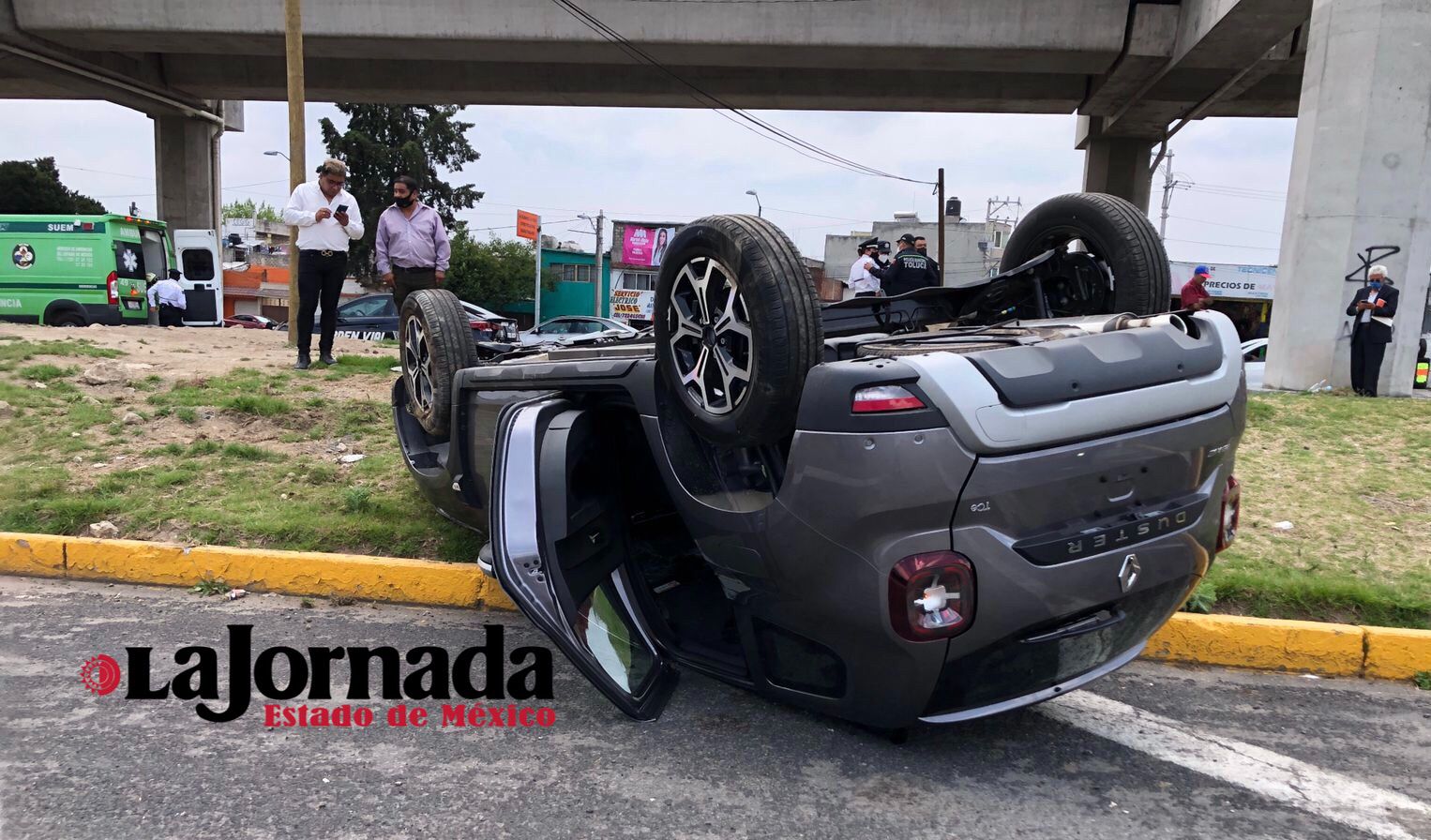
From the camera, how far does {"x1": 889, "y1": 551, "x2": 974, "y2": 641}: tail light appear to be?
2145 millimetres

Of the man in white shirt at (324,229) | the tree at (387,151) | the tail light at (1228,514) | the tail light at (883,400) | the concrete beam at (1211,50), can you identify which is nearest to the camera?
the tail light at (883,400)

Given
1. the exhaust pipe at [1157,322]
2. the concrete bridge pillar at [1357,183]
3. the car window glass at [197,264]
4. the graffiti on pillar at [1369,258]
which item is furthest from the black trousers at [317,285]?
the car window glass at [197,264]

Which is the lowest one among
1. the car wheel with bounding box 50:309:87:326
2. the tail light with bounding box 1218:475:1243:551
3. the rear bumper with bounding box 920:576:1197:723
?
the car wheel with bounding box 50:309:87:326

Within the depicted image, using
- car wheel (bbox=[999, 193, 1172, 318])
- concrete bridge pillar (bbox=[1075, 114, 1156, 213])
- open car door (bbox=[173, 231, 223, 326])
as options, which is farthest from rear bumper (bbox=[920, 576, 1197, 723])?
concrete bridge pillar (bbox=[1075, 114, 1156, 213])

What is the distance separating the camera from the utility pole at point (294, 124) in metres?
9.10

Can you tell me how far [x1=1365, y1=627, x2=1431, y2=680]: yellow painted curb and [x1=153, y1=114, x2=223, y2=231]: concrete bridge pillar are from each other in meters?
25.8

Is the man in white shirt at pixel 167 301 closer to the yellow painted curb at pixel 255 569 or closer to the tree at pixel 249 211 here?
the yellow painted curb at pixel 255 569

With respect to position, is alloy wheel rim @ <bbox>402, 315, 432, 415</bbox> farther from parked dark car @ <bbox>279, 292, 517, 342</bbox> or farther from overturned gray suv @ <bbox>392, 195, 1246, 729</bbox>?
parked dark car @ <bbox>279, 292, 517, 342</bbox>

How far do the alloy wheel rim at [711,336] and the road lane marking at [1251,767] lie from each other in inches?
59.6

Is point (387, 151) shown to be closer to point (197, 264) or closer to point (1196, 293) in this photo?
point (197, 264)

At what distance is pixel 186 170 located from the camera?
23312 millimetres

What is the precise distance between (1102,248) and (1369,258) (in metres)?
8.42

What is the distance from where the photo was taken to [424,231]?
7359mm

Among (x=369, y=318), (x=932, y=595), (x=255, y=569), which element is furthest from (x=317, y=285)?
(x=369, y=318)
